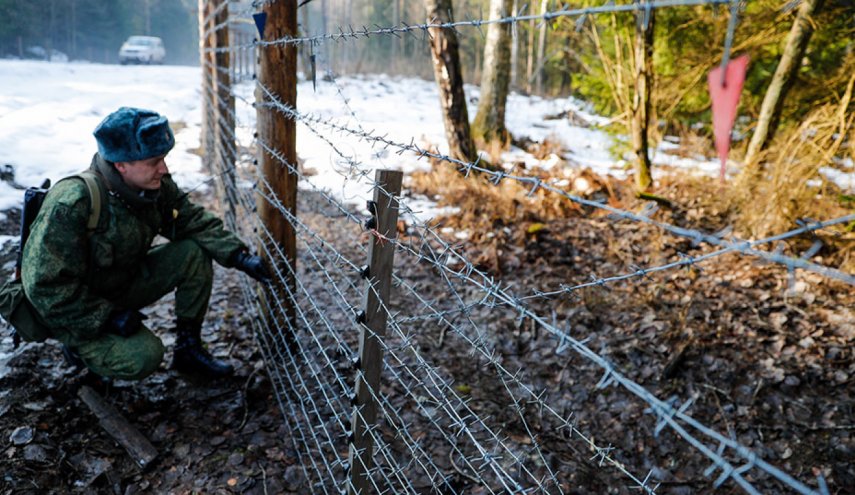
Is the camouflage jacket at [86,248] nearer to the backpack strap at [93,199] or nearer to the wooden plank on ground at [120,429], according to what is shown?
the backpack strap at [93,199]

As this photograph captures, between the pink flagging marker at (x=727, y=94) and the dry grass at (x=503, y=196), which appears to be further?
the dry grass at (x=503, y=196)

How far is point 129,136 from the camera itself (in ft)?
8.98

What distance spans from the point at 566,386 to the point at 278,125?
2.73 metres

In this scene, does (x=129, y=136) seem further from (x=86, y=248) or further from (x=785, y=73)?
(x=785, y=73)

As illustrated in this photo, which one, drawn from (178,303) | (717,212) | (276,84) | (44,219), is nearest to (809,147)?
(717,212)

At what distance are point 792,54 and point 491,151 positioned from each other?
3.93 metres

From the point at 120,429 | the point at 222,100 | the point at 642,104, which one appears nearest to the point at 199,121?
the point at 222,100

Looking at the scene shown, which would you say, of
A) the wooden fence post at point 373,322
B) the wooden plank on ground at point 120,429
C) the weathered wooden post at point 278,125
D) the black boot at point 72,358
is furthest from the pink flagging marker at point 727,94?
the black boot at point 72,358

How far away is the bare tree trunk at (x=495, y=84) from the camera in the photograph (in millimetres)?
8539

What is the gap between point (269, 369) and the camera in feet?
11.7

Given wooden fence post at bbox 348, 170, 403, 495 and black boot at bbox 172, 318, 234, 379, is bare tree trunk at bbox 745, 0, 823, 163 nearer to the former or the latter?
wooden fence post at bbox 348, 170, 403, 495

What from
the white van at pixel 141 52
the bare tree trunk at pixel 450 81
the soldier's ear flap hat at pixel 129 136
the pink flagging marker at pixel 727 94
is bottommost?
the soldier's ear flap hat at pixel 129 136

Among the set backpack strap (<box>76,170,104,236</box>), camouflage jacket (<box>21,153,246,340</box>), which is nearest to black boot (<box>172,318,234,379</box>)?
camouflage jacket (<box>21,153,246,340</box>)

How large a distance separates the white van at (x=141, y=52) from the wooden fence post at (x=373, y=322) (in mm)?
28940
